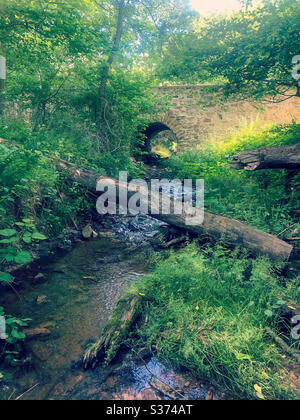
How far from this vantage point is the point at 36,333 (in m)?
2.38

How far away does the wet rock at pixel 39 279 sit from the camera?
329 centimetres

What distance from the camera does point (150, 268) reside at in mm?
3807

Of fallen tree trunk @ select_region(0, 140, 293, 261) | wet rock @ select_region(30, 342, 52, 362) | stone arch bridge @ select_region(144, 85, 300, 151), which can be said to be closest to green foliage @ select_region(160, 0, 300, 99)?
fallen tree trunk @ select_region(0, 140, 293, 261)

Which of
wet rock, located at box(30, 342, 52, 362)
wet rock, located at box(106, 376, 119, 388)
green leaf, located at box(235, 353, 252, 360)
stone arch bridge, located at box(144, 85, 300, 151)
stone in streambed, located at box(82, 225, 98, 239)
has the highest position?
stone arch bridge, located at box(144, 85, 300, 151)

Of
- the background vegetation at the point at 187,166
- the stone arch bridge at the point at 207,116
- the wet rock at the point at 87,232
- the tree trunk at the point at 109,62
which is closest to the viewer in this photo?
the background vegetation at the point at 187,166

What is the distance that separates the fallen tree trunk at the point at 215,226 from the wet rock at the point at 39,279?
194cm

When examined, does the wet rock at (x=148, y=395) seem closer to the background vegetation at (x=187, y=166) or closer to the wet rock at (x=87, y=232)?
the background vegetation at (x=187, y=166)

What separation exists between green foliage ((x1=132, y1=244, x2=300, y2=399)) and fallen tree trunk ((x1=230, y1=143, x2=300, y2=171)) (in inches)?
72.6

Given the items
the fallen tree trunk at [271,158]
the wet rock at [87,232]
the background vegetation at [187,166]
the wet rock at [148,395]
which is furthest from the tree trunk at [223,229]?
the wet rock at [148,395]

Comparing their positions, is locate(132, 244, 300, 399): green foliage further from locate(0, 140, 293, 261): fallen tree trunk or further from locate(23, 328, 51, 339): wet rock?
locate(23, 328, 51, 339): wet rock

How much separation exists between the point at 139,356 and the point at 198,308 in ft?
2.31

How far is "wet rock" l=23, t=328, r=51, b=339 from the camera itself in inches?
92.5

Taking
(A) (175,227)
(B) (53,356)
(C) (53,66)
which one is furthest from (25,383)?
(C) (53,66)
